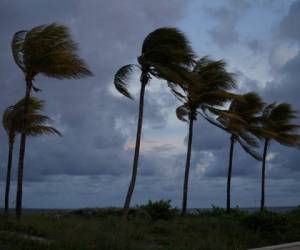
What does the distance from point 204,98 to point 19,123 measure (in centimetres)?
989

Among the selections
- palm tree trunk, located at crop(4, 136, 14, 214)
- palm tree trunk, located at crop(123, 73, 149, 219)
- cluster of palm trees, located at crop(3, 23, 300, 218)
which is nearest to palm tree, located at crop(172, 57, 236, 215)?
cluster of palm trees, located at crop(3, 23, 300, 218)

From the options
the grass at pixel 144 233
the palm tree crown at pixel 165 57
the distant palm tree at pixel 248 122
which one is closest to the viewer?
the grass at pixel 144 233

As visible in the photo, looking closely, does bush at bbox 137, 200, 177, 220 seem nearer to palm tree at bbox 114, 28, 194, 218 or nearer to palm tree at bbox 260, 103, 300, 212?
palm tree at bbox 114, 28, 194, 218

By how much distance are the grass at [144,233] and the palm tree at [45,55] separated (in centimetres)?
374

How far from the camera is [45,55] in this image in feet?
60.6

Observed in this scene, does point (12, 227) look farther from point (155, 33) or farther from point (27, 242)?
point (155, 33)

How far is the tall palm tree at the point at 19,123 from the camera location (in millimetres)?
22672

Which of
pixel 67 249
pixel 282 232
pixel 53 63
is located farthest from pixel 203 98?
pixel 67 249

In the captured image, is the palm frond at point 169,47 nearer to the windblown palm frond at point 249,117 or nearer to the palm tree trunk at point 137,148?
the palm tree trunk at point 137,148

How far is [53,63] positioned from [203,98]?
11.2 meters

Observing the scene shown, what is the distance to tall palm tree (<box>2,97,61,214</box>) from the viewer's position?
74.4 ft

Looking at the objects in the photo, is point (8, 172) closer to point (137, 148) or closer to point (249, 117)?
point (137, 148)

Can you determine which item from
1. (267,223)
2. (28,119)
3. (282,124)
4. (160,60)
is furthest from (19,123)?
(282,124)

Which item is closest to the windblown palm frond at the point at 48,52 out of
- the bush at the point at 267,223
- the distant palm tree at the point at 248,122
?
the bush at the point at 267,223
